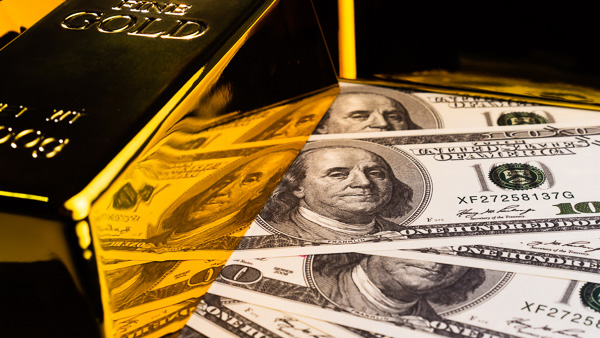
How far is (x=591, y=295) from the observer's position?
0.54 m

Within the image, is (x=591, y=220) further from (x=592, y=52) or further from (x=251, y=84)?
(x=251, y=84)

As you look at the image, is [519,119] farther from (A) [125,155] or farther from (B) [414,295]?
(A) [125,155]

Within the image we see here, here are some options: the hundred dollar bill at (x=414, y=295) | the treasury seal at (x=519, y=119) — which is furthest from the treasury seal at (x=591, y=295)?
the treasury seal at (x=519, y=119)

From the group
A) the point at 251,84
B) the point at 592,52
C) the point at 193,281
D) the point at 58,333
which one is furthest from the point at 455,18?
the point at 58,333

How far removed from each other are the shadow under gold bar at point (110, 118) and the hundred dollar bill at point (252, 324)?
0.09 metres

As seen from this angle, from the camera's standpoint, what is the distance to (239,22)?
0.59 meters

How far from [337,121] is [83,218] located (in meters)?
0.42

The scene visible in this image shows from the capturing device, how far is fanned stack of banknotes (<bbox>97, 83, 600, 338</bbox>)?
51cm

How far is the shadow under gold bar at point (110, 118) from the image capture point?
1.40 feet

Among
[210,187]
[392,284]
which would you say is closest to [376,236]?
[392,284]

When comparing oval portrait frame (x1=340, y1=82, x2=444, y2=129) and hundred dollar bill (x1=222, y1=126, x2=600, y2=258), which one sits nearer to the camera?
hundred dollar bill (x1=222, y1=126, x2=600, y2=258)

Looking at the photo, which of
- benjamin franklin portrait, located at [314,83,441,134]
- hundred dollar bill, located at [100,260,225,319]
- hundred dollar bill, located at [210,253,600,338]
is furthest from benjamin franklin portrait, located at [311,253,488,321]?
benjamin franklin portrait, located at [314,83,441,134]
